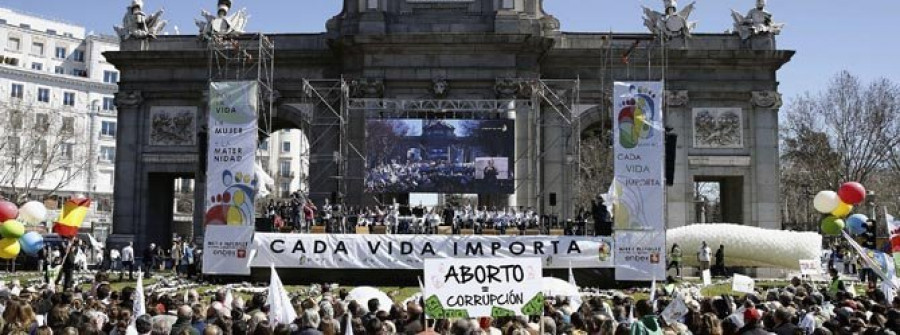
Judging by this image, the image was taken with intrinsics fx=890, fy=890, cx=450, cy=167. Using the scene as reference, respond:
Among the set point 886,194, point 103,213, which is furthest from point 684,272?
point 103,213

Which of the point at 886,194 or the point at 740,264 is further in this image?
the point at 886,194

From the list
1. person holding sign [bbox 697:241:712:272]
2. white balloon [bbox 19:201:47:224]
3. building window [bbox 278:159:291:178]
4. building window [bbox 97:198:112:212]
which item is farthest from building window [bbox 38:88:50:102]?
person holding sign [bbox 697:241:712:272]

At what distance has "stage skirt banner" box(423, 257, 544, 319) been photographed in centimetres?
1112

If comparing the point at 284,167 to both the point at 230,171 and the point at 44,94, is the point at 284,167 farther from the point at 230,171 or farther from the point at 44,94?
the point at 230,171

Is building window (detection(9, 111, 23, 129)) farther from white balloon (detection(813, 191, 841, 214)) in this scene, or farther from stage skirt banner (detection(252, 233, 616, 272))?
white balloon (detection(813, 191, 841, 214))

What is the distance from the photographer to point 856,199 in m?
22.9

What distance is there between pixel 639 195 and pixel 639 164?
997 millimetres

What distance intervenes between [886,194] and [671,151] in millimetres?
39824

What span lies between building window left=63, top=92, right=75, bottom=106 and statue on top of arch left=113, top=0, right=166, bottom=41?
50.0 meters

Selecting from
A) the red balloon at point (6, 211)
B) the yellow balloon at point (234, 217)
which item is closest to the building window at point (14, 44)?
the yellow balloon at point (234, 217)

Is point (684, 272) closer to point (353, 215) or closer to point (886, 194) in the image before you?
point (353, 215)

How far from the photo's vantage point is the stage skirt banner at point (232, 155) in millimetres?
29016

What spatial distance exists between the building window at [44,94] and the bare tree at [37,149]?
2279 mm

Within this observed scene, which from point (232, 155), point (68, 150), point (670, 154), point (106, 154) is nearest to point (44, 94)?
point (68, 150)
